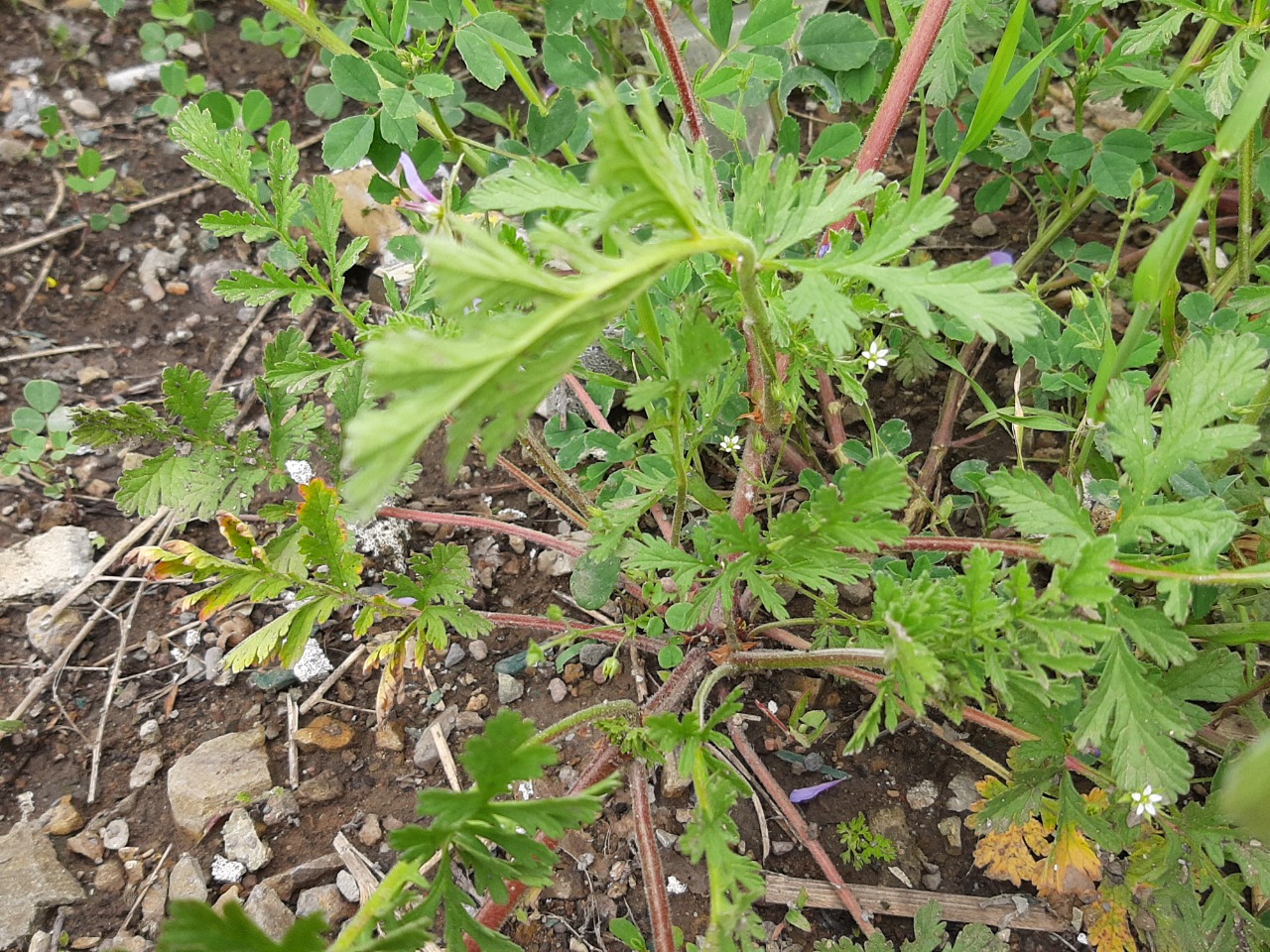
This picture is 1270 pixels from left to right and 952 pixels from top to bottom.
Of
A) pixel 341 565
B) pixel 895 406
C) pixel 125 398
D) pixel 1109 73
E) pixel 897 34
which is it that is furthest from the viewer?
pixel 125 398

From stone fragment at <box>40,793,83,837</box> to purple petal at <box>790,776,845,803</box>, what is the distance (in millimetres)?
1551

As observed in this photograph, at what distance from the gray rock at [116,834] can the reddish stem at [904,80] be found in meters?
1.97

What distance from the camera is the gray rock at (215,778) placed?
2.00 m

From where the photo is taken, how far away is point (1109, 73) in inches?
86.0

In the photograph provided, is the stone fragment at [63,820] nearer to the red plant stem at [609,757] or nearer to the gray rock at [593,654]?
the red plant stem at [609,757]

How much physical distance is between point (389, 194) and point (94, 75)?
1746mm

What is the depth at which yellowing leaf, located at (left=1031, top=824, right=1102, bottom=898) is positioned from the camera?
1694 millimetres

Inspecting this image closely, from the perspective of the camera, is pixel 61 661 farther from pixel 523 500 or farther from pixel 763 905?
pixel 763 905

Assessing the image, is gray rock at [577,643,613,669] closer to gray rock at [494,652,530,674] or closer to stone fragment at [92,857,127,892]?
gray rock at [494,652,530,674]

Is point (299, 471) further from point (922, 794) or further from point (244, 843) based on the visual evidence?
point (922, 794)

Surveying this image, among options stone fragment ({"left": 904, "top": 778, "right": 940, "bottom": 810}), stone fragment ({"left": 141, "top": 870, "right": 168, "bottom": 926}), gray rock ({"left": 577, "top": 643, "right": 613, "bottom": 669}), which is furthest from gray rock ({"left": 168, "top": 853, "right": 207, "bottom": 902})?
stone fragment ({"left": 904, "top": 778, "right": 940, "bottom": 810})

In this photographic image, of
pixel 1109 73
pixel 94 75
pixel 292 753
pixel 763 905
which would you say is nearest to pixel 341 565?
pixel 292 753

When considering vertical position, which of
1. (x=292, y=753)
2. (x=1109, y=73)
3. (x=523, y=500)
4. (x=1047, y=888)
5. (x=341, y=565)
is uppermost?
(x=1109, y=73)

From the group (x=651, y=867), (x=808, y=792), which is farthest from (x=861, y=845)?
(x=651, y=867)
